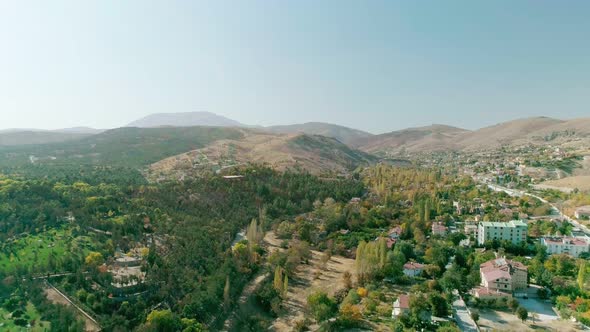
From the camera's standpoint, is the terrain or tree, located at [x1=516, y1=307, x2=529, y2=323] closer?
tree, located at [x1=516, y1=307, x2=529, y2=323]

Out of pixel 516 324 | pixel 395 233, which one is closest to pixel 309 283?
pixel 395 233

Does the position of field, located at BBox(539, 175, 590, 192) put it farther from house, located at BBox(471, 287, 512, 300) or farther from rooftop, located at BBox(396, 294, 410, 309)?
rooftop, located at BBox(396, 294, 410, 309)

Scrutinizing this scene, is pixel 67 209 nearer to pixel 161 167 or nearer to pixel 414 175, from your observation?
pixel 161 167

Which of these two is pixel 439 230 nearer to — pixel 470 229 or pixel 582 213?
pixel 470 229

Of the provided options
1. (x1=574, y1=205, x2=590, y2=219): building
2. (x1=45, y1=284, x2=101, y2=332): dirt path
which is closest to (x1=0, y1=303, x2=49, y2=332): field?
(x1=45, y1=284, x2=101, y2=332): dirt path

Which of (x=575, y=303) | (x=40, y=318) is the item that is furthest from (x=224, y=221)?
(x=575, y=303)

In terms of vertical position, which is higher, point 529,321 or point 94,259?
point 94,259
